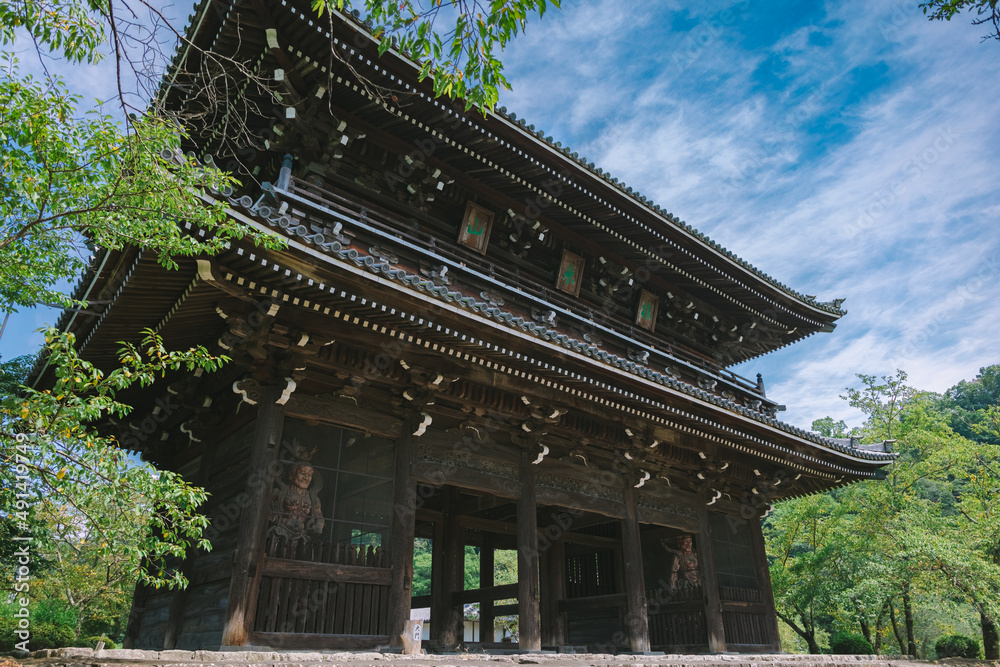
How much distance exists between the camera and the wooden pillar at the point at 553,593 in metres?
12.6

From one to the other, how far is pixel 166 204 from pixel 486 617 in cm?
1123

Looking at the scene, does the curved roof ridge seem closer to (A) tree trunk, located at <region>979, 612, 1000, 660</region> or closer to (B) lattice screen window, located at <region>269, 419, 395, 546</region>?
(B) lattice screen window, located at <region>269, 419, 395, 546</region>

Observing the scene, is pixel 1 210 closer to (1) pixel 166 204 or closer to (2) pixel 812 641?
(1) pixel 166 204

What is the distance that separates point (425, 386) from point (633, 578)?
17.6ft

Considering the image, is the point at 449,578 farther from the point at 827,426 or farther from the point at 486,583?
the point at 827,426

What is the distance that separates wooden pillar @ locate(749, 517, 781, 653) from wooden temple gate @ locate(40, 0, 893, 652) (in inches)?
2.2

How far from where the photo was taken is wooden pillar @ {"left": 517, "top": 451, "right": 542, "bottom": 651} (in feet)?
28.8

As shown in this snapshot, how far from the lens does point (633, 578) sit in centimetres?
1053

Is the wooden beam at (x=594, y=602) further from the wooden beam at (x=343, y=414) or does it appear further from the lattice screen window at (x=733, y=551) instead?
the wooden beam at (x=343, y=414)

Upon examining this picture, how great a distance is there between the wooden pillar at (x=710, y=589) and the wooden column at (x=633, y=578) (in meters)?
1.68

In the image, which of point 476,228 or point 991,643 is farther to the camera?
point 991,643

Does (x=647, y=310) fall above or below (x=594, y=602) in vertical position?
above

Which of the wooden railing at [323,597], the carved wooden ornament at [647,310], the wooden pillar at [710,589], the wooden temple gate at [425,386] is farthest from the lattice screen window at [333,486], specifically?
the carved wooden ornament at [647,310]

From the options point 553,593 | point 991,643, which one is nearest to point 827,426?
point 991,643
